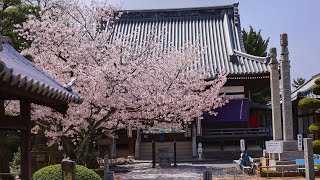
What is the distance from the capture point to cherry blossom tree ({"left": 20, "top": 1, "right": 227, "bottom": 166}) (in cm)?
1474

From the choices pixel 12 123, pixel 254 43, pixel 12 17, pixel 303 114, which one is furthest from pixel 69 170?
pixel 254 43

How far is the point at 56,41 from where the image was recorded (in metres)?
16.5

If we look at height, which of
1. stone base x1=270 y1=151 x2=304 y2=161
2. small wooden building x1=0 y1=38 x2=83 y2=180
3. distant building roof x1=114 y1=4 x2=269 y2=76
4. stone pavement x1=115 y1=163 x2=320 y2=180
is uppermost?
distant building roof x1=114 y1=4 x2=269 y2=76

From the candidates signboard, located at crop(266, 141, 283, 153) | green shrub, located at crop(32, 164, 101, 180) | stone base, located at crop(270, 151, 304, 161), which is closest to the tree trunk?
green shrub, located at crop(32, 164, 101, 180)

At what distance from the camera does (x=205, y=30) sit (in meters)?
34.9

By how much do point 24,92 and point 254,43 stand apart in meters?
43.2

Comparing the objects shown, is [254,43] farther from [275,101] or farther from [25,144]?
[25,144]

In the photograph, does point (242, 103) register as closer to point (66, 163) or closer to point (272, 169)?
point (272, 169)

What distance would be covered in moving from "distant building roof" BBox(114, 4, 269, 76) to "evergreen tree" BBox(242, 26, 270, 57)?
35.0ft

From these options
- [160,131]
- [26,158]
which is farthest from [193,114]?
[26,158]

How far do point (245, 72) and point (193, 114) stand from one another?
31.5 feet

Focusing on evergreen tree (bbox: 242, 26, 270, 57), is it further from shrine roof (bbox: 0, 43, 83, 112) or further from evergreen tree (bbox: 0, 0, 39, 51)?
shrine roof (bbox: 0, 43, 83, 112)

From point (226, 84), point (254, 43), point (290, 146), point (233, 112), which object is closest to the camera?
point (290, 146)

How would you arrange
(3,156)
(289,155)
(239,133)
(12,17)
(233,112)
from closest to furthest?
(3,156) → (12,17) → (289,155) → (239,133) → (233,112)
